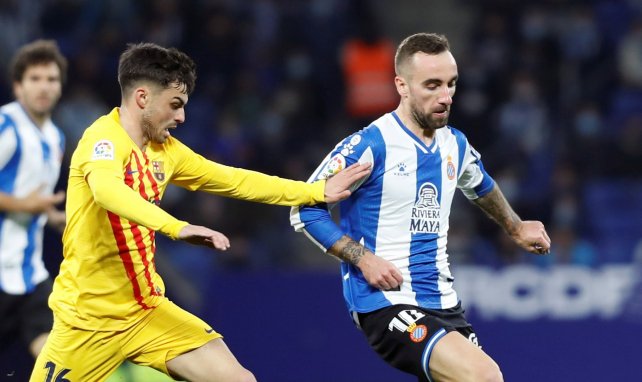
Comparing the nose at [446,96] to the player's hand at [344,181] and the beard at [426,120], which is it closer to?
the beard at [426,120]

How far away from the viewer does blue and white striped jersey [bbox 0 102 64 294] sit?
21.1ft

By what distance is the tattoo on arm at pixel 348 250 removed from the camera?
507cm

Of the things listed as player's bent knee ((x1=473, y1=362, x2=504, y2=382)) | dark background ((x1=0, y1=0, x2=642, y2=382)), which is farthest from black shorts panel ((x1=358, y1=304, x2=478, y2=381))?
dark background ((x1=0, y1=0, x2=642, y2=382))

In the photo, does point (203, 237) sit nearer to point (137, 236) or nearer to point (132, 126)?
point (137, 236)

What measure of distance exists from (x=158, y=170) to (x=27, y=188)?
1905 millimetres

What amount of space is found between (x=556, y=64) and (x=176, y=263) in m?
5.11

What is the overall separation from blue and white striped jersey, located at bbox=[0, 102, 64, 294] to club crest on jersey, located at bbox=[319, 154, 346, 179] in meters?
2.21

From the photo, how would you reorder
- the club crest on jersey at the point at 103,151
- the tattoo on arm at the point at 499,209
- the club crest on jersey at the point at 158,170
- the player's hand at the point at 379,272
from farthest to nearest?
the tattoo on arm at the point at 499,209 → the player's hand at the point at 379,272 → the club crest on jersey at the point at 158,170 → the club crest on jersey at the point at 103,151

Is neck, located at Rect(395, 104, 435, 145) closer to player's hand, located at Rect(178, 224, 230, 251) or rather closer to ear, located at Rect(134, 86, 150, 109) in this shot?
ear, located at Rect(134, 86, 150, 109)

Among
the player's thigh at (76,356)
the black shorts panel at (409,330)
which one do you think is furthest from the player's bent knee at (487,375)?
the player's thigh at (76,356)

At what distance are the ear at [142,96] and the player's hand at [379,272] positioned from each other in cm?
125

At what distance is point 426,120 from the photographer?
5.20 m

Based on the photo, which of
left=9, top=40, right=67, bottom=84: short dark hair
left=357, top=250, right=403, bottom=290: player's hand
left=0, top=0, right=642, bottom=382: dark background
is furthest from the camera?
left=0, top=0, right=642, bottom=382: dark background

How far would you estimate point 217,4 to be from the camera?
12.1 m
